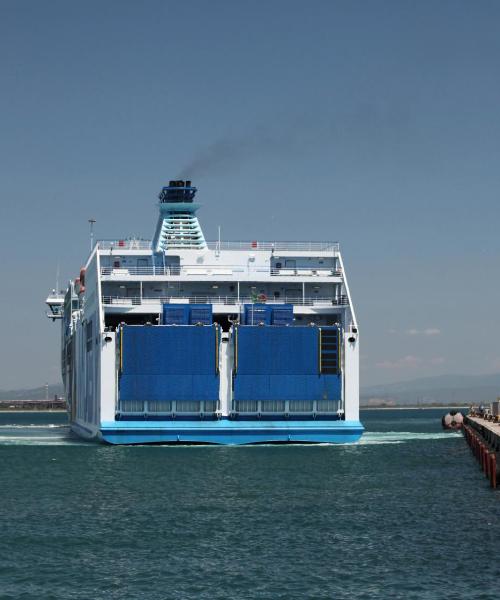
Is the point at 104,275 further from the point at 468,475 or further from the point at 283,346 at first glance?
the point at 468,475

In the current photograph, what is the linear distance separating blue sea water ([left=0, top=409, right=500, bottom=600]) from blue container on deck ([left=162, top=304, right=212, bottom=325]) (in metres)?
8.60

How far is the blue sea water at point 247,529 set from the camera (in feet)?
98.2

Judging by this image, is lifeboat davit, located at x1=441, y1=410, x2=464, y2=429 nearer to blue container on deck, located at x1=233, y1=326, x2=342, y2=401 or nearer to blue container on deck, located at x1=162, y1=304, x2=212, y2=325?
blue container on deck, located at x1=233, y1=326, x2=342, y2=401

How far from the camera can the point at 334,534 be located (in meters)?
37.3

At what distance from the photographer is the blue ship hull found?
217ft

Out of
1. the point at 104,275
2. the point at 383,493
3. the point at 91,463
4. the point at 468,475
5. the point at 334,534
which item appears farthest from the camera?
the point at 104,275

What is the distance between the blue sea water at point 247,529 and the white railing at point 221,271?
13481mm

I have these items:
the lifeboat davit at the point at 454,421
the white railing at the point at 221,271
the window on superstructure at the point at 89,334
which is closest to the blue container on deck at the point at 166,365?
the white railing at the point at 221,271

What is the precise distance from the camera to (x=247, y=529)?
38.3 meters

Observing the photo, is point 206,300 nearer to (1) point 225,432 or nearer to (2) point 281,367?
(2) point 281,367

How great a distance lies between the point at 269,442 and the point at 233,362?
4.84 metres

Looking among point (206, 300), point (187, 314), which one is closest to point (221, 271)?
point (206, 300)

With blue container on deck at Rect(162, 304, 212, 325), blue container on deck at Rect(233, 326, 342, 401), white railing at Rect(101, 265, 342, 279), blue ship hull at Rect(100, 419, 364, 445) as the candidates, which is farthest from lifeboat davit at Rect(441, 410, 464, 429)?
blue container on deck at Rect(162, 304, 212, 325)

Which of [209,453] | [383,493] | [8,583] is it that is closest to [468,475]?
[383,493]
